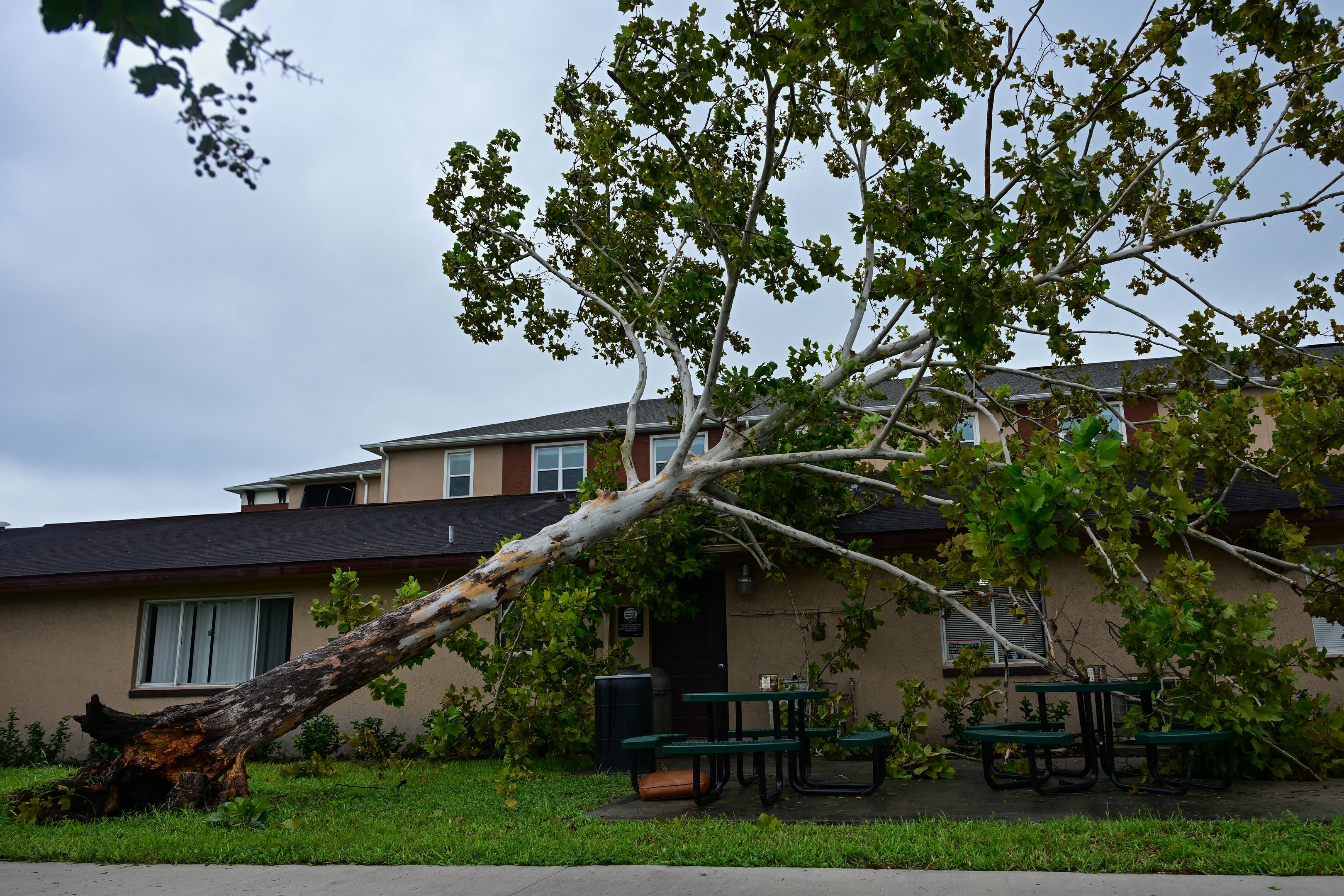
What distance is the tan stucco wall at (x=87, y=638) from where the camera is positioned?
12719 mm

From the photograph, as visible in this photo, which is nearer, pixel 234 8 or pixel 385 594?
pixel 234 8

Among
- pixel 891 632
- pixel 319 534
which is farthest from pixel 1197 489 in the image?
pixel 319 534

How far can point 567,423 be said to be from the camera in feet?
73.8

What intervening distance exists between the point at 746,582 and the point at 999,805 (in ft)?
17.6

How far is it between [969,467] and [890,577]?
11.2 feet

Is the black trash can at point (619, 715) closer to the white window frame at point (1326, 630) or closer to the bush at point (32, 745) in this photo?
the bush at point (32, 745)

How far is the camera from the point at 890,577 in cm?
1105

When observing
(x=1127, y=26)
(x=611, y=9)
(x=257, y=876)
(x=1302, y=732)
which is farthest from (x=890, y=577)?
(x=257, y=876)

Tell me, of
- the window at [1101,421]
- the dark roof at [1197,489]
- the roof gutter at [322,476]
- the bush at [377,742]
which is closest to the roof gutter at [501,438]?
the roof gutter at [322,476]

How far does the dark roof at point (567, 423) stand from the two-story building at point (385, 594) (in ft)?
18.5

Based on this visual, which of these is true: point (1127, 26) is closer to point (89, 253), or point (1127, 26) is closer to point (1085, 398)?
point (1085, 398)

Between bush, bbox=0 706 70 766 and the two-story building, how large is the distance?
14.6 inches

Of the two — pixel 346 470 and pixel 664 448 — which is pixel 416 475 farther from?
pixel 664 448

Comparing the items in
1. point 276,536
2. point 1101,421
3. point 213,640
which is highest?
point 276,536
